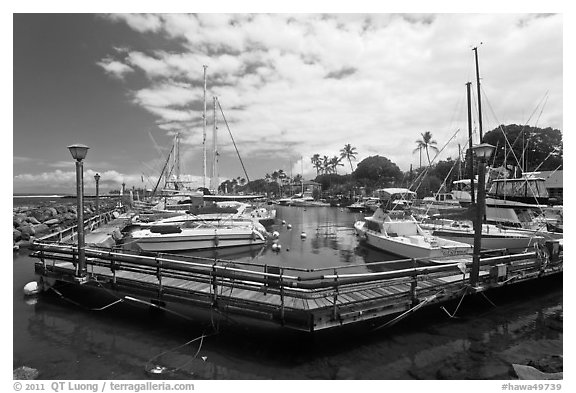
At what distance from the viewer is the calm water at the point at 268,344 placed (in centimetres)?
709

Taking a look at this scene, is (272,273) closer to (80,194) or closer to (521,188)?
(80,194)

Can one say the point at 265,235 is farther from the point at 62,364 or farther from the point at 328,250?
the point at 62,364

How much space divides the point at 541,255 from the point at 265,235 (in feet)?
64.1

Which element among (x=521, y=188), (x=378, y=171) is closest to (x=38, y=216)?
(x=521, y=188)

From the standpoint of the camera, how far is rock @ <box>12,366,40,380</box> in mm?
6643

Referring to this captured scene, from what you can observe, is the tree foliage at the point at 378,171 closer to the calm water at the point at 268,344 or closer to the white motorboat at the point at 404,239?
the white motorboat at the point at 404,239

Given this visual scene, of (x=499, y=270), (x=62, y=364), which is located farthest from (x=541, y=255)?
(x=62, y=364)

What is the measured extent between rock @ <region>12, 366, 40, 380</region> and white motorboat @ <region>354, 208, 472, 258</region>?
1782 cm

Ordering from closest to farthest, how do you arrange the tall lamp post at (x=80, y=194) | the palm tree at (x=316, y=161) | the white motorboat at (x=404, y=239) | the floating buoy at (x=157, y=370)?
the floating buoy at (x=157, y=370)
the tall lamp post at (x=80, y=194)
the white motorboat at (x=404, y=239)
the palm tree at (x=316, y=161)

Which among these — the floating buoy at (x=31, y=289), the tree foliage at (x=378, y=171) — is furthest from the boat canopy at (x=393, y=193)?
the tree foliage at (x=378, y=171)

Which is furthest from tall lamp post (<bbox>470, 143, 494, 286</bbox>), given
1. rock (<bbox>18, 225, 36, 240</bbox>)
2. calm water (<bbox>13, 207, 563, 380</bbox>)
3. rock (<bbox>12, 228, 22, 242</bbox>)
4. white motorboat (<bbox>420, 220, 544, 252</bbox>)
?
rock (<bbox>18, 225, 36, 240</bbox>)

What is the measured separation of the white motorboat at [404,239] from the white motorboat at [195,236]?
31.4 feet

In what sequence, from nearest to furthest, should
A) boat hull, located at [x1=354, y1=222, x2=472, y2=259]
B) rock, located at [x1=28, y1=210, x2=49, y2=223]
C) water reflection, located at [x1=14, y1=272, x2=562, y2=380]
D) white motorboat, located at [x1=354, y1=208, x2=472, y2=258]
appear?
water reflection, located at [x1=14, y1=272, x2=562, y2=380] → boat hull, located at [x1=354, y1=222, x2=472, y2=259] → white motorboat, located at [x1=354, y1=208, x2=472, y2=258] → rock, located at [x1=28, y1=210, x2=49, y2=223]

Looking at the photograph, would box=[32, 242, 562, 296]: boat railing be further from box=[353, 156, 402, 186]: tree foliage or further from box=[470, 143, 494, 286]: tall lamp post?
box=[353, 156, 402, 186]: tree foliage
